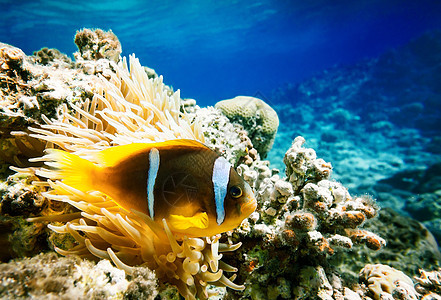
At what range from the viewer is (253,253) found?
6.18ft

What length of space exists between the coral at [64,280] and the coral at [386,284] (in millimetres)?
2177

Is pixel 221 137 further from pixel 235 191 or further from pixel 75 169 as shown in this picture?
pixel 75 169

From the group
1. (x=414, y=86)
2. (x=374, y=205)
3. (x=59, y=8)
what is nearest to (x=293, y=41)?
(x=414, y=86)

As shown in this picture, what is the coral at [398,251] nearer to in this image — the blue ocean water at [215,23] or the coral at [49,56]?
the coral at [49,56]

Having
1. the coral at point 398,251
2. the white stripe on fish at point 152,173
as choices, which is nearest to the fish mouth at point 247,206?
the white stripe on fish at point 152,173

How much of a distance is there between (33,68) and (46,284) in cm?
207

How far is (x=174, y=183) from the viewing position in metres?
1.19

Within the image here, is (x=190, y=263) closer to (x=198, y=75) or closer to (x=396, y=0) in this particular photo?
(x=396, y=0)

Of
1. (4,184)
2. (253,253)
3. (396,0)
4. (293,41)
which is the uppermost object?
(293,41)

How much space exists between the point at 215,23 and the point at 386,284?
53275 mm

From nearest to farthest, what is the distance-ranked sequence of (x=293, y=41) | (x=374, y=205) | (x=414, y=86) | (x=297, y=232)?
(x=297, y=232), (x=374, y=205), (x=414, y=86), (x=293, y=41)

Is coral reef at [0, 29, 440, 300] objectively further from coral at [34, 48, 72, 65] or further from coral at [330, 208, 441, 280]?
coral at [34, 48, 72, 65]

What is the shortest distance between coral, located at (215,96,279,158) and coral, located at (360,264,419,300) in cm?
265

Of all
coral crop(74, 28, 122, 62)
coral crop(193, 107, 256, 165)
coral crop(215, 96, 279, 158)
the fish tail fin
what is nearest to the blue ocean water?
coral crop(215, 96, 279, 158)
